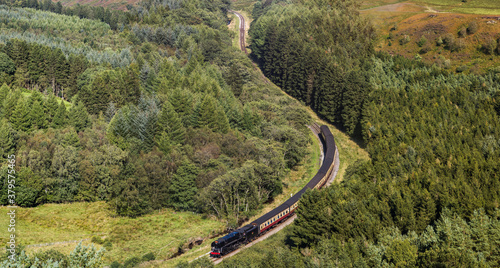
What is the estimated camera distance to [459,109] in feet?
290

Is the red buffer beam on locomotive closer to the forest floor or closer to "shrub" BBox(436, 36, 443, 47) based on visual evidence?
the forest floor

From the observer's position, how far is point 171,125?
90500 mm

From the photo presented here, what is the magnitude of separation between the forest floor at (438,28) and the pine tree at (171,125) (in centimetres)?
6927

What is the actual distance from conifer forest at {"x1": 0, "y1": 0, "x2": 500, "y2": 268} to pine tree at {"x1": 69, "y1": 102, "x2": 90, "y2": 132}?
1.27 ft

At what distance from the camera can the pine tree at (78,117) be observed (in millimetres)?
90981

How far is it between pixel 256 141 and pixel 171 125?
1864cm

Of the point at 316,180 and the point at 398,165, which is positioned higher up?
the point at 398,165

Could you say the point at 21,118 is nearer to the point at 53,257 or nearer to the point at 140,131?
the point at 140,131

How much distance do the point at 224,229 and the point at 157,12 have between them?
125716 millimetres

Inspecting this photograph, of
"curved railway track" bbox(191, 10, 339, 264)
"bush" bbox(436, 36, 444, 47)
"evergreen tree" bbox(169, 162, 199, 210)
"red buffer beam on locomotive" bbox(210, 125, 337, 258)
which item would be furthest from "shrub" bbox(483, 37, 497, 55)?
"evergreen tree" bbox(169, 162, 199, 210)

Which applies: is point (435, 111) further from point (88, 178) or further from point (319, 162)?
point (88, 178)

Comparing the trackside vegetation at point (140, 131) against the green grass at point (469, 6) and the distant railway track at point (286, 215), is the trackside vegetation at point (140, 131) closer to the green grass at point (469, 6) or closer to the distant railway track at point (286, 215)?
the distant railway track at point (286, 215)

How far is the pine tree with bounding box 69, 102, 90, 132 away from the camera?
91.0m

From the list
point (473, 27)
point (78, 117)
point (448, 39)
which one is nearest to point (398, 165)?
point (448, 39)
